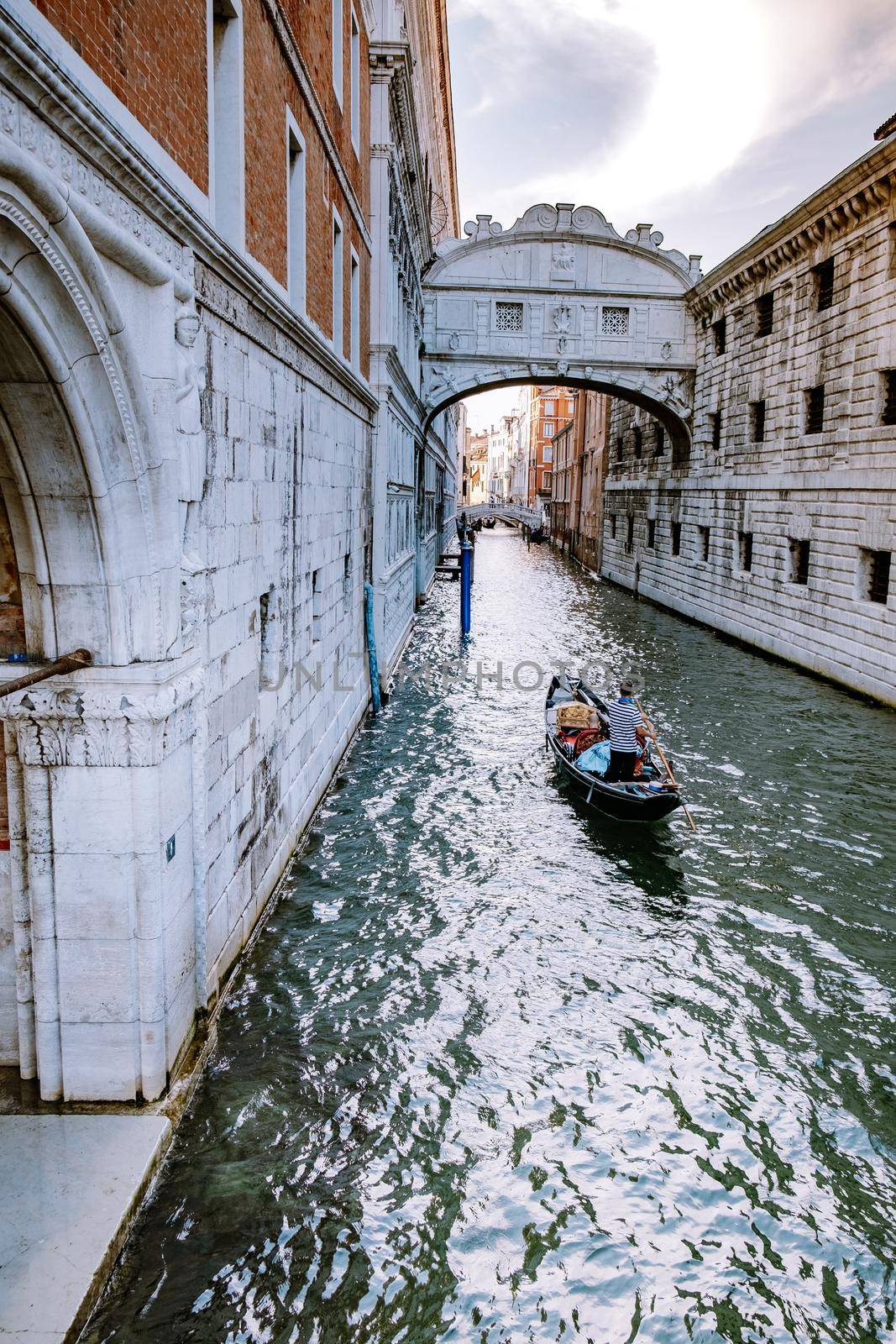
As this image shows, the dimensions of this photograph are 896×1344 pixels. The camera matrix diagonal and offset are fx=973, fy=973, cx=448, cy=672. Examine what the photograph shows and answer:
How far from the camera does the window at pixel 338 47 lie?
10.6m

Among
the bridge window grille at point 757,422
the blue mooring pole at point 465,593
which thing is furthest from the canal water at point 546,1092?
the bridge window grille at point 757,422

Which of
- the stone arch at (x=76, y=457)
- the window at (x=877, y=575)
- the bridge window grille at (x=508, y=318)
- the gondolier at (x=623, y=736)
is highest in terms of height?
the bridge window grille at (x=508, y=318)

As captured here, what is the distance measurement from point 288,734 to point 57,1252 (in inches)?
192

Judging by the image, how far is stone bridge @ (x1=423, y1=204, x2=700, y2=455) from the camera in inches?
958

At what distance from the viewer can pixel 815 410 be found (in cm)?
1877

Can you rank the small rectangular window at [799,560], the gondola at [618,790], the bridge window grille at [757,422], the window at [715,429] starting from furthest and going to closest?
the window at [715,429] → the bridge window grille at [757,422] → the small rectangular window at [799,560] → the gondola at [618,790]

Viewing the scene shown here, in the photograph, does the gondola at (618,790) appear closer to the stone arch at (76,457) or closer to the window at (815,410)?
the stone arch at (76,457)

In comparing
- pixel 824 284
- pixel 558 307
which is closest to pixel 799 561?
pixel 824 284

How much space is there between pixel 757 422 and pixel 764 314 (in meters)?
2.33

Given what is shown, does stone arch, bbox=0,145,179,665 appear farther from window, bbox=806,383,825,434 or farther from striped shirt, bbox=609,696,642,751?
window, bbox=806,383,825,434

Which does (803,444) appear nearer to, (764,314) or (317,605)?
(764,314)

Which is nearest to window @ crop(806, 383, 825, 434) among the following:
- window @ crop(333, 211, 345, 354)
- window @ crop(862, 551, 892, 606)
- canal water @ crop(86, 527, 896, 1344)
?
window @ crop(862, 551, 892, 606)

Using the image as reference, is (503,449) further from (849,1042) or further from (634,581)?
(849,1042)

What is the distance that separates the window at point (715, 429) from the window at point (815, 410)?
5591 mm
